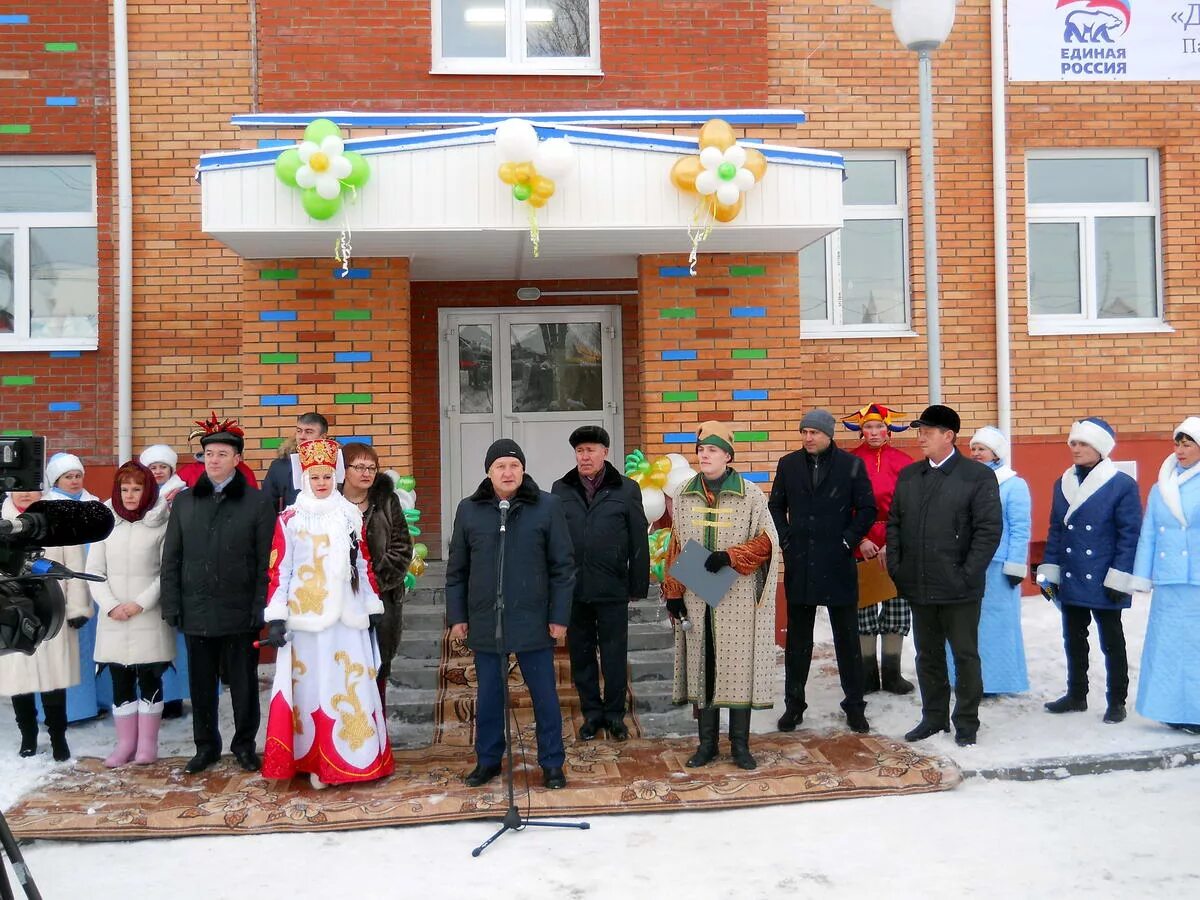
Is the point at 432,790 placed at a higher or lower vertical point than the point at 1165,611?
lower

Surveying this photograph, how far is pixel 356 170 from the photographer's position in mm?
6699

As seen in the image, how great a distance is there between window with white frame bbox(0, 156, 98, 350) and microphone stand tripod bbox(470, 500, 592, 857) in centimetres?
545

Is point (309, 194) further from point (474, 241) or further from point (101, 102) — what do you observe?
point (101, 102)

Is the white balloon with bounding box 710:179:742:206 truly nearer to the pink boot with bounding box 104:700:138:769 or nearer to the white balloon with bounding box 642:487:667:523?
the white balloon with bounding box 642:487:667:523

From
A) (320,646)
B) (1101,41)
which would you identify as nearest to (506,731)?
(320,646)

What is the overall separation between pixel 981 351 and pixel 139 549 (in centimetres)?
702

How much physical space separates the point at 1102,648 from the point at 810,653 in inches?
66.7

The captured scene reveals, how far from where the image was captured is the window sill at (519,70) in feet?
28.1

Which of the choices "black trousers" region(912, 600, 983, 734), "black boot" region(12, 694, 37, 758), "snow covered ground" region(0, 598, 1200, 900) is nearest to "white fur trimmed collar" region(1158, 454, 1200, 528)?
"black trousers" region(912, 600, 983, 734)

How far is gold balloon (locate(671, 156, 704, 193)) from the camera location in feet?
22.5

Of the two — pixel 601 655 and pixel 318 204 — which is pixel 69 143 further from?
pixel 601 655

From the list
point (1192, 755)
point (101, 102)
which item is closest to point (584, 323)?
point (101, 102)

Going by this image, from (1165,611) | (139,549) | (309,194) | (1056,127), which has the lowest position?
(1165,611)

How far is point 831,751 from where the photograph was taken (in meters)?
5.91
